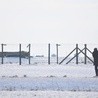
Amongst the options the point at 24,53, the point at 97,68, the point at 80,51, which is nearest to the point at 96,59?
the point at 97,68

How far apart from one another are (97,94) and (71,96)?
1.10 meters

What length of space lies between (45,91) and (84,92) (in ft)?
4.37

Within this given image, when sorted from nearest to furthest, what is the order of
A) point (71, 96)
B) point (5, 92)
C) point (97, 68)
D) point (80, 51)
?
point (71, 96) → point (5, 92) → point (97, 68) → point (80, 51)

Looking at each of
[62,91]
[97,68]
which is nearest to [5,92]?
[62,91]

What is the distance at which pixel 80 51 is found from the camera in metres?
48.3

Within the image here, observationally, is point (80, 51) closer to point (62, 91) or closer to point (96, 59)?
point (96, 59)

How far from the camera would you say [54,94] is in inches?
659

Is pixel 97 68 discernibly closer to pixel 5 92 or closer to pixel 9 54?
pixel 5 92

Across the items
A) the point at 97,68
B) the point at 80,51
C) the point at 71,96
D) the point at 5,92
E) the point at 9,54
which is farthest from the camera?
the point at 9,54

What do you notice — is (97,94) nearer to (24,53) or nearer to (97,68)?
(97,68)

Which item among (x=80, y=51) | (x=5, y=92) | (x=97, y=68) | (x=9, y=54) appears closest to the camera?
(x=5, y=92)

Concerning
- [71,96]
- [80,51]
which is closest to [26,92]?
[71,96]

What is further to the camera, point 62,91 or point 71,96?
point 62,91

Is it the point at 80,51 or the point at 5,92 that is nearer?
the point at 5,92
